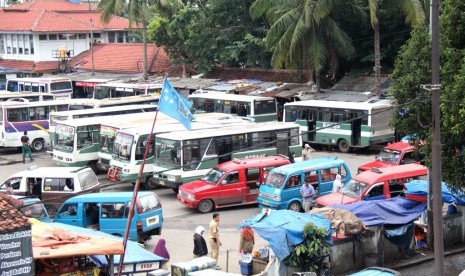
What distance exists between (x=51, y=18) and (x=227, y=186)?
3882 cm

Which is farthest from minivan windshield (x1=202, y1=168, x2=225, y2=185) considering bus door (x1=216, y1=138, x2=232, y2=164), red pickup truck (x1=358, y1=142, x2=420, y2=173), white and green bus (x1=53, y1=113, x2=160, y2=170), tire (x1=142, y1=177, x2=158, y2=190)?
white and green bus (x1=53, y1=113, x2=160, y2=170)

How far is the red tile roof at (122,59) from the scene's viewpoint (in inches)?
2184

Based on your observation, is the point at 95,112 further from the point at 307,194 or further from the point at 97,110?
the point at 307,194

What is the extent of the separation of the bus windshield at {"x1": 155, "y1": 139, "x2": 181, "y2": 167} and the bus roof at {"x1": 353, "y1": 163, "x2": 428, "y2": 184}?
6767 millimetres

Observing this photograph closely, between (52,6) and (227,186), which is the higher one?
(52,6)

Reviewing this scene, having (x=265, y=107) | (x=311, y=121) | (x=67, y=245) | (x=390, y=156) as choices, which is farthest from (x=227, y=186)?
(x=265, y=107)

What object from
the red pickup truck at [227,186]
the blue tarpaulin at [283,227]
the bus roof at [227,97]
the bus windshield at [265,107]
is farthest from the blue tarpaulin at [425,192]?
the bus roof at [227,97]

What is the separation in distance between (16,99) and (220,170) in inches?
818

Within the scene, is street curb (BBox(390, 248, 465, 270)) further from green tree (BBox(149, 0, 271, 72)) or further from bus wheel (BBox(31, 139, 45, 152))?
green tree (BBox(149, 0, 271, 72))

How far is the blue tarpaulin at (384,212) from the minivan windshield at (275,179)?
4383 millimetres

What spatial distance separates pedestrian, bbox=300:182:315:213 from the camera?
2400 cm

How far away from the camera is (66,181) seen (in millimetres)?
25016

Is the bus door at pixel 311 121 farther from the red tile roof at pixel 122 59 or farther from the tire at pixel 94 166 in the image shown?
the red tile roof at pixel 122 59

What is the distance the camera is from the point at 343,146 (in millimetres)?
35781
